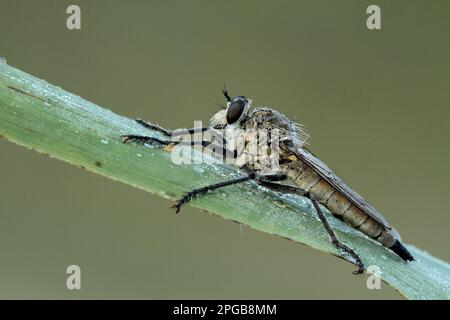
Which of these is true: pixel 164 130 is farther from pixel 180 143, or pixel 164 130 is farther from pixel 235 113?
pixel 235 113

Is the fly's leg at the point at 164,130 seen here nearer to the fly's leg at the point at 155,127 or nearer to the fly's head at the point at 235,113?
the fly's leg at the point at 155,127

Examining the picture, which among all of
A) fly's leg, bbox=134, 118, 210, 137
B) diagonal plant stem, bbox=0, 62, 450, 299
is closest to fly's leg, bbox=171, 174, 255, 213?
diagonal plant stem, bbox=0, 62, 450, 299

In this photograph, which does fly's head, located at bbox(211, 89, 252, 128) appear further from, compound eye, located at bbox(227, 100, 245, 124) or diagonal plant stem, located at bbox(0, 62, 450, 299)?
diagonal plant stem, located at bbox(0, 62, 450, 299)

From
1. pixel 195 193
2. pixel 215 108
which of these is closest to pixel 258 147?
pixel 195 193

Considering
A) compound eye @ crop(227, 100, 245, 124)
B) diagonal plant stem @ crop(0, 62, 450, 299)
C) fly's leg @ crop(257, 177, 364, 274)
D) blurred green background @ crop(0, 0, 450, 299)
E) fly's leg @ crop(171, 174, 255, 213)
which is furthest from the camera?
blurred green background @ crop(0, 0, 450, 299)

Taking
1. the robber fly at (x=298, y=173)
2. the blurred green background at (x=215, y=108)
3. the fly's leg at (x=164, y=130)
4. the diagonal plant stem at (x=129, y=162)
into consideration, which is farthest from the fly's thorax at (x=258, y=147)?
the blurred green background at (x=215, y=108)

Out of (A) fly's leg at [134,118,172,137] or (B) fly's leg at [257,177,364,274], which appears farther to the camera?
(A) fly's leg at [134,118,172,137]
